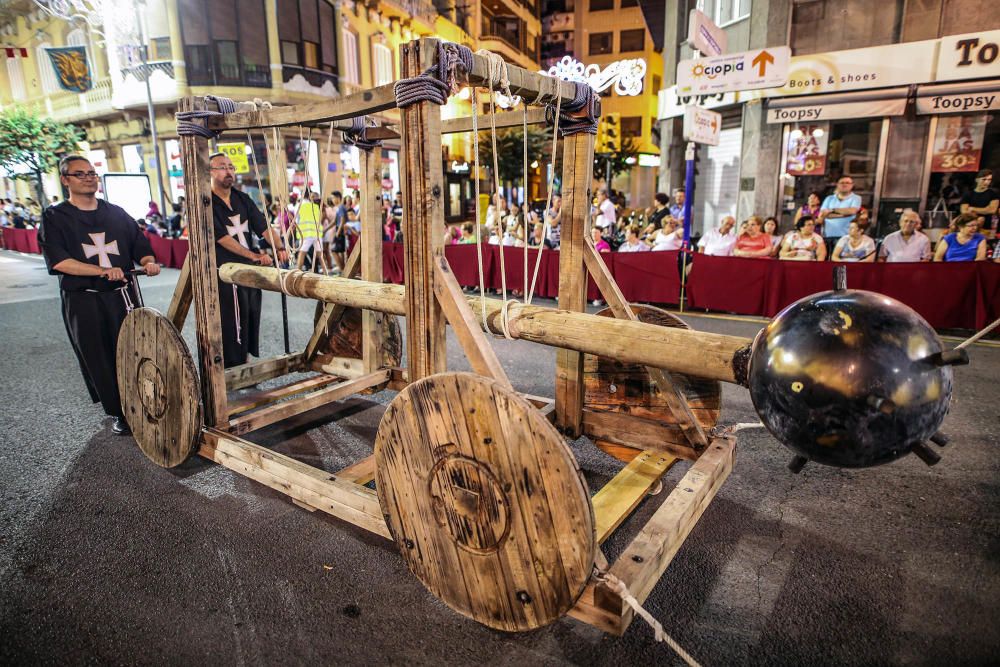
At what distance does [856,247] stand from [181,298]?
8.38 m

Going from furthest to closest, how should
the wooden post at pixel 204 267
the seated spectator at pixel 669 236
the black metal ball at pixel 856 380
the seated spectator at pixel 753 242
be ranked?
the seated spectator at pixel 669 236 → the seated spectator at pixel 753 242 → the wooden post at pixel 204 267 → the black metal ball at pixel 856 380

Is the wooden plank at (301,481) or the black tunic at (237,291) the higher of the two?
the black tunic at (237,291)

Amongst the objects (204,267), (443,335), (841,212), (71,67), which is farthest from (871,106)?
(71,67)

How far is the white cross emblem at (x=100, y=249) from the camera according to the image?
3988mm

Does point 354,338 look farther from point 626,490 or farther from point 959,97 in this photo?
point 959,97

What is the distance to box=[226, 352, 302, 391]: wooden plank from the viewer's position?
4348 millimetres

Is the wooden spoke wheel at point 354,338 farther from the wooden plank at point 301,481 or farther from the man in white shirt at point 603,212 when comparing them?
the man in white shirt at point 603,212

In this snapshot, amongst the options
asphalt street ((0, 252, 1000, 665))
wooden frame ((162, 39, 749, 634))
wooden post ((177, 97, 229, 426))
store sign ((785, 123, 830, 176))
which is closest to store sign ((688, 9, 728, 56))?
store sign ((785, 123, 830, 176))

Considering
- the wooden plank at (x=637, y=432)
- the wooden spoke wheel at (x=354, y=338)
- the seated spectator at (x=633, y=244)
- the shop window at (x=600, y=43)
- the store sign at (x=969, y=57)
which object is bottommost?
the wooden plank at (x=637, y=432)

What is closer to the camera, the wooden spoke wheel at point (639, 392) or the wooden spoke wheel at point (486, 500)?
the wooden spoke wheel at point (486, 500)

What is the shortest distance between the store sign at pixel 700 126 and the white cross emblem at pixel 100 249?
7085mm

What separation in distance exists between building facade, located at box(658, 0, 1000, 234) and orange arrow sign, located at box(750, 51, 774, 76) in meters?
3.60

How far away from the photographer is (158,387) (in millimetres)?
3389

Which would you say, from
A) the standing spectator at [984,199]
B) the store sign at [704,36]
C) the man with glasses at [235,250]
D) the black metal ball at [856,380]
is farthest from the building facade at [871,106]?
the black metal ball at [856,380]
